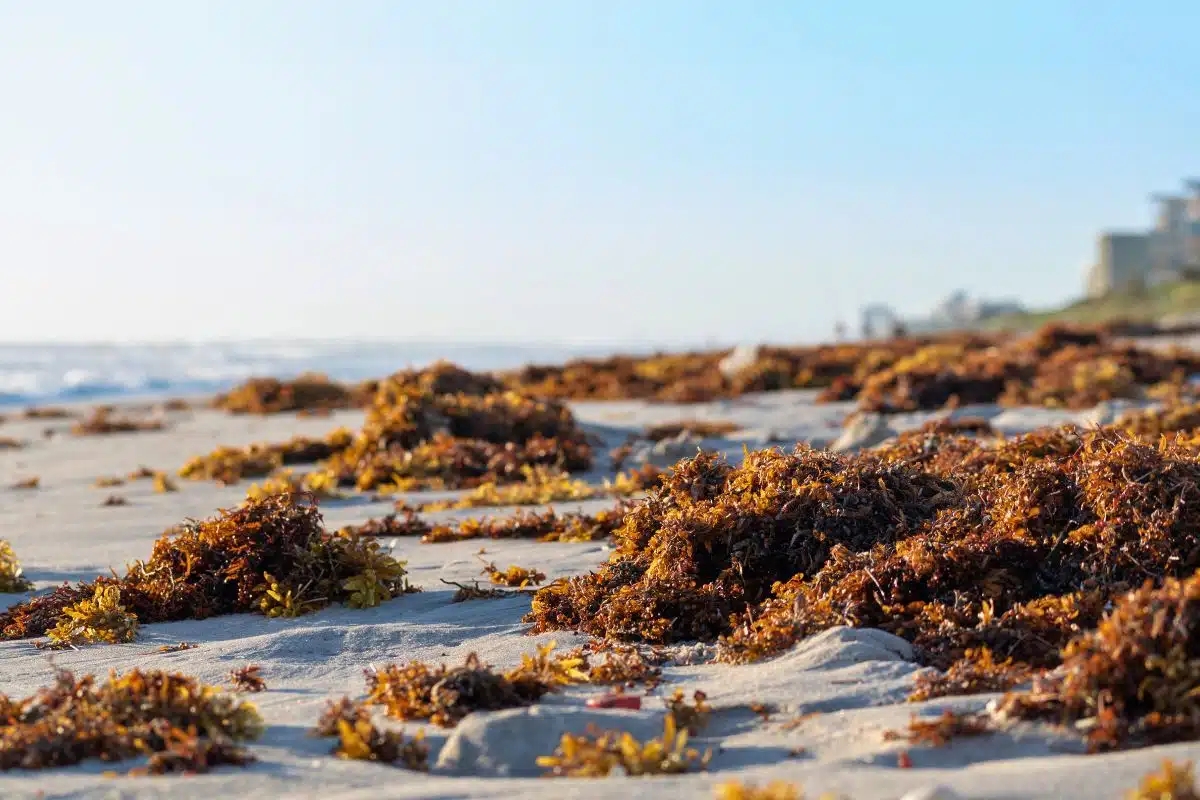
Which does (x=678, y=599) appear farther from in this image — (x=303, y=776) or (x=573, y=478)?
(x=573, y=478)

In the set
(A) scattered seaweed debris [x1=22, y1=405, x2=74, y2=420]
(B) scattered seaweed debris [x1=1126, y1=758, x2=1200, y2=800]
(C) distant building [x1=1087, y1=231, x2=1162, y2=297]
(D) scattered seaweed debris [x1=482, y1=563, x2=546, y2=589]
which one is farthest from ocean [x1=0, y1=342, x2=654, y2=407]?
(C) distant building [x1=1087, y1=231, x2=1162, y2=297]

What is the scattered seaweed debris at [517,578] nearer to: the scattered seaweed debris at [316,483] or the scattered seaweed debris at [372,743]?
the scattered seaweed debris at [372,743]

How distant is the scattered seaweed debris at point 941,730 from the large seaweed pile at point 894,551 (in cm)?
51

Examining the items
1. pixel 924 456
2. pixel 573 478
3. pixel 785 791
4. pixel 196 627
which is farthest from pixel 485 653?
pixel 573 478

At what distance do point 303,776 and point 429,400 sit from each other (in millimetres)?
7791

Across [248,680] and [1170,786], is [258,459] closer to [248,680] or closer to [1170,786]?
[248,680]

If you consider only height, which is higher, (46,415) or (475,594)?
(46,415)

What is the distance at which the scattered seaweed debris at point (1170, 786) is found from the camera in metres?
2.18

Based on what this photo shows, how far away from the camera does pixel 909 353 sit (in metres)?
20.3

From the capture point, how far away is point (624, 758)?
270 centimetres

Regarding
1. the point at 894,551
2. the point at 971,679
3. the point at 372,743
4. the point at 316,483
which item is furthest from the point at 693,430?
the point at 372,743

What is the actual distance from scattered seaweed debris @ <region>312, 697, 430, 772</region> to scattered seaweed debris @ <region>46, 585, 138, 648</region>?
1671 millimetres

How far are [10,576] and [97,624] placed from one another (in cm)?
132

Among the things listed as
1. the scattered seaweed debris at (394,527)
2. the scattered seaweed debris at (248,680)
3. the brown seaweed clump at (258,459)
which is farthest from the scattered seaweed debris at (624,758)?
the brown seaweed clump at (258,459)
